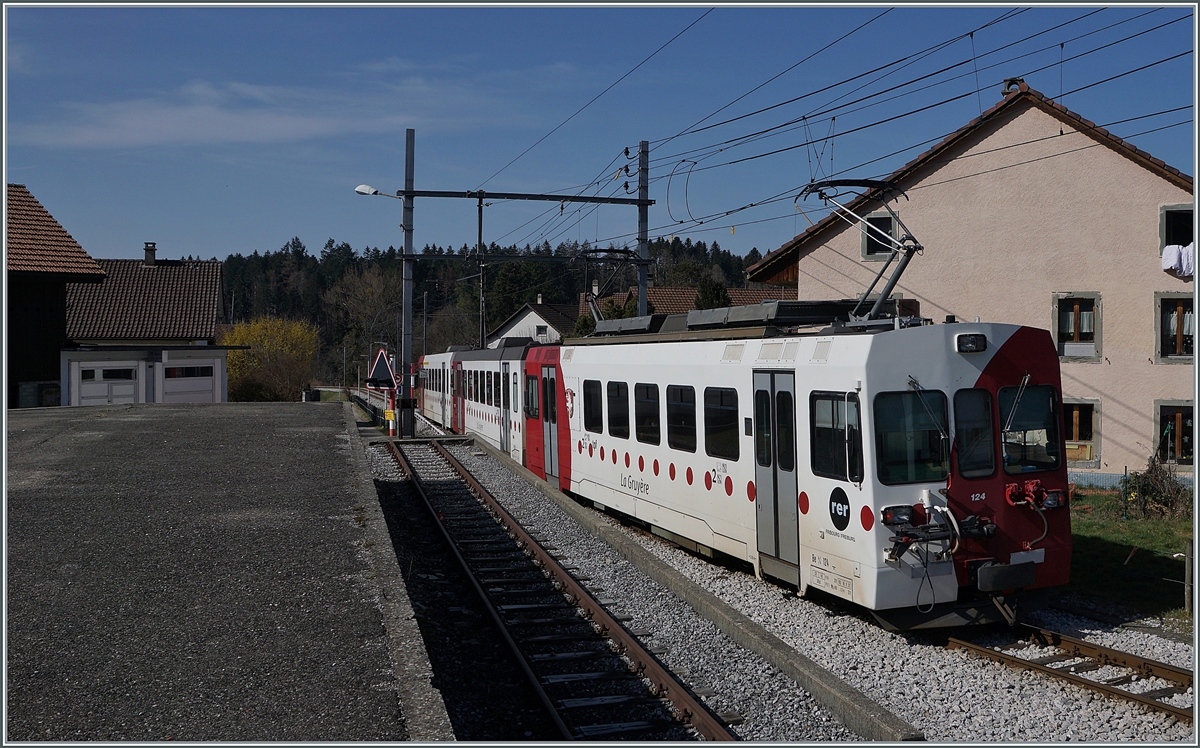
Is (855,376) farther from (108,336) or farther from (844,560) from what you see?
(108,336)

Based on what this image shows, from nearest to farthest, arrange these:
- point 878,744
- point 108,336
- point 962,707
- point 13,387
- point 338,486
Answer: point 878,744
point 962,707
point 338,486
point 13,387
point 108,336

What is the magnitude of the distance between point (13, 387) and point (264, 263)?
389 feet

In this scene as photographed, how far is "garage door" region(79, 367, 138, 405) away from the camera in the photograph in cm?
3186

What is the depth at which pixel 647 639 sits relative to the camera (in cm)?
851

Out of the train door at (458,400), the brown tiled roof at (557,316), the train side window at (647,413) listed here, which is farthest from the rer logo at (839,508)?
the brown tiled roof at (557,316)

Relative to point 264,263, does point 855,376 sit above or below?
below

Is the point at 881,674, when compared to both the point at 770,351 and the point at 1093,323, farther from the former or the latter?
the point at 1093,323

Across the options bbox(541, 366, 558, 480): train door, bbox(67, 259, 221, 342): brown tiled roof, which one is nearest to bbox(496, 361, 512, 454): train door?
bbox(541, 366, 558, 480): train door

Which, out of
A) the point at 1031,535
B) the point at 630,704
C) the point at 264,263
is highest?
the point at 264,263

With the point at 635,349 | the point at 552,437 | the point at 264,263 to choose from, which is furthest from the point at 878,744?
the point at 264,263

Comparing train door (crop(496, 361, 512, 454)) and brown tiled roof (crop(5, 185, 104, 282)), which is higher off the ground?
brown tiled roof (crop(5, 185, 104, 282))

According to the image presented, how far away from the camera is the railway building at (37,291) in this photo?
2898 centimetres

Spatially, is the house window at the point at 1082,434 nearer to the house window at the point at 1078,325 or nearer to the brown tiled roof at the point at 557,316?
the house window at the point at 1078,325

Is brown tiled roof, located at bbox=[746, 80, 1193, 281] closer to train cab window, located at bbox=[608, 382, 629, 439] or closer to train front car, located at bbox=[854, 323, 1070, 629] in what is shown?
train cab window, located at bbox=[608, 382, 629, 439]
